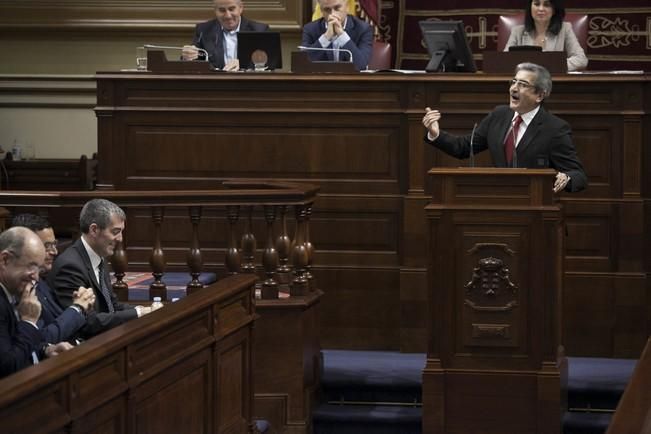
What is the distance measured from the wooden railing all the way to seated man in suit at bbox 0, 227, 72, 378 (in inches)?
11.5

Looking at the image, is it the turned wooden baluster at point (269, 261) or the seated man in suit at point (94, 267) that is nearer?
the seated man in suit at point (94, 267)

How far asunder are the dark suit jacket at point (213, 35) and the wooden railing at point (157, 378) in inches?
124

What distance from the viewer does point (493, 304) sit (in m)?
6.61

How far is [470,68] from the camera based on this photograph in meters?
8.16

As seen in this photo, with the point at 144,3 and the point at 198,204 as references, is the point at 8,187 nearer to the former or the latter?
the point at 144,3

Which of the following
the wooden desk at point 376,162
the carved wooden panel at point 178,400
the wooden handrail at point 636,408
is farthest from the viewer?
the wooden desk at point 376,162

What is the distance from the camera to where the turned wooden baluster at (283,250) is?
698 centimetres

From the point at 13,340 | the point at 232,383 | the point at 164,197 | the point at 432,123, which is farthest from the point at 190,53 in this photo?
the point at 13,340

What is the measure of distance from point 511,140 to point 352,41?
78.6 inches

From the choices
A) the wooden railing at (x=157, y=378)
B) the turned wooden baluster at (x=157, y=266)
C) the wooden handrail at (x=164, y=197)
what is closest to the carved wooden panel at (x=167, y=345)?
the wooden railing at (x=157, y=378)

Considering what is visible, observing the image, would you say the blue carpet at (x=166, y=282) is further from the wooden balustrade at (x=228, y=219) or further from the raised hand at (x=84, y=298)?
the raised hand at (x=84, y=298)

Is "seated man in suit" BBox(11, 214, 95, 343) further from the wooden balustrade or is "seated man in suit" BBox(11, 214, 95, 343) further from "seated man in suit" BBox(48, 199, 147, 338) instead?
the wooden balustrade

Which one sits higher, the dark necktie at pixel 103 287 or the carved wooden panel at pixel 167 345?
the dark necktie at pixel 103 287

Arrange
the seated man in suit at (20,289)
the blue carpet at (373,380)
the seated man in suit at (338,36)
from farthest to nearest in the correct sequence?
the seated man in suit at (338,36) < the blue carpet at (373,380) < the seated man in suit at (20,289)
